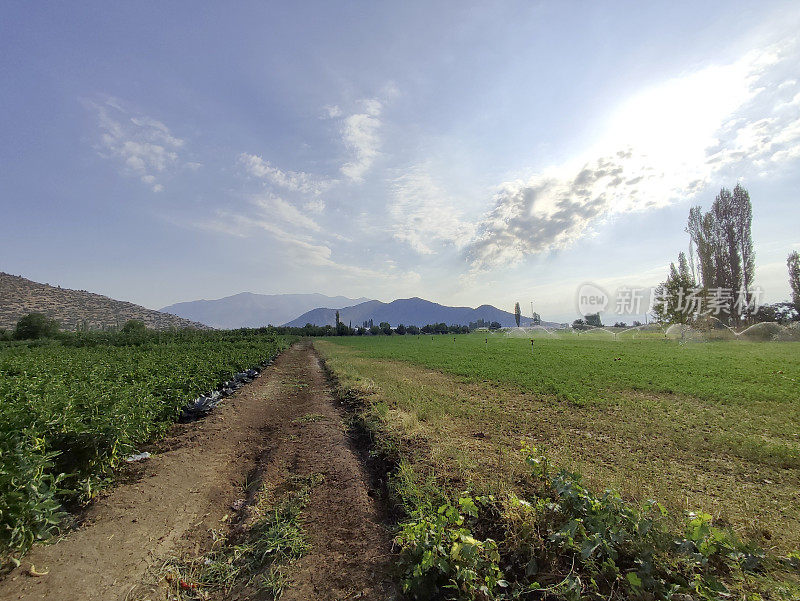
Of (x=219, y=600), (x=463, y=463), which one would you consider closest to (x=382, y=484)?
(x=463, y=463)

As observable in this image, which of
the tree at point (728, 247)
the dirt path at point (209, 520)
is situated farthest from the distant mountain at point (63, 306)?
the tree at point (728, 247)

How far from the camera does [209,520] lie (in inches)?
185

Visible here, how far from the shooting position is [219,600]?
333 cm

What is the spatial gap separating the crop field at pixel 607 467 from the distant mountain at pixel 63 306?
7425 centimetres

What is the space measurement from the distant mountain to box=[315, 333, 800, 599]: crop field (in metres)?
74.2

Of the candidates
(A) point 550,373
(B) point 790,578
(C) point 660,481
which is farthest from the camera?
(A) point 550,373

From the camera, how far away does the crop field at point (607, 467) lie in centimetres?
295

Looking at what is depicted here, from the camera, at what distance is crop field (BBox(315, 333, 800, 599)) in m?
2.95

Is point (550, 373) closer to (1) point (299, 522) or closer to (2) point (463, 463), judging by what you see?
(2) point (463, 463)

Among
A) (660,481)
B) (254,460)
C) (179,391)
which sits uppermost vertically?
(179,391)

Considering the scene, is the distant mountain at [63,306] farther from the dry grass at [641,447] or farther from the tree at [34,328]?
the dry grass at [641,447]

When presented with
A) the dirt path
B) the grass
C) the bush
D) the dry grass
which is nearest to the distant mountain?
the dirt path

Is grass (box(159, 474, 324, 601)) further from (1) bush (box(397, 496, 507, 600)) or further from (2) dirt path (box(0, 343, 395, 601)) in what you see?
(1) bush (box(397, 496, 507, 600))

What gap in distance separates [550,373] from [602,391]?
159 inches
